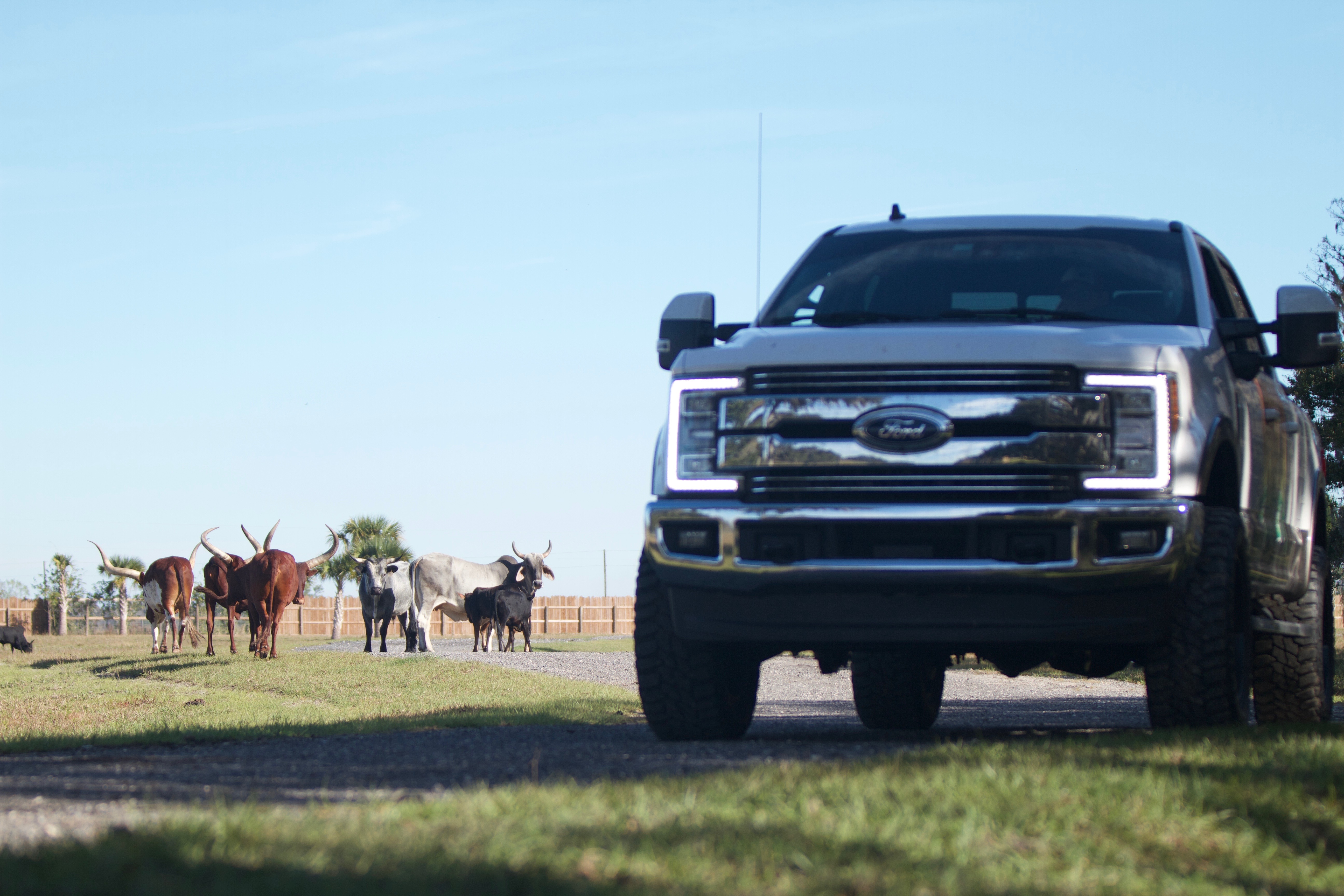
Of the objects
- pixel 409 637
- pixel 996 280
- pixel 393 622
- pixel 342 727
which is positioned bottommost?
pixel 393 622

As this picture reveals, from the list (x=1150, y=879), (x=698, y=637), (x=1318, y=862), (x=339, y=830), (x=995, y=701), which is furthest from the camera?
(x=995, y=701)

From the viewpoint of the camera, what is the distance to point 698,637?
618 cm

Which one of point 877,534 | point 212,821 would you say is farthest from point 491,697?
point 212,821

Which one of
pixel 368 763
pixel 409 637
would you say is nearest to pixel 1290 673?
pixel 368 763

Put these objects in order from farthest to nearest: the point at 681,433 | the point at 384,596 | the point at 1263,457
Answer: the point at 384,596, the point at 1263,457, the point at 681,433

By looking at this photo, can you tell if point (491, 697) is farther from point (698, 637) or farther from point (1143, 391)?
point (1143, 391)

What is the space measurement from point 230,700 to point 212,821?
50.4 ft

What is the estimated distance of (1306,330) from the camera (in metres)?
6.63

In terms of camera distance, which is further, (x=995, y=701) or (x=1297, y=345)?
(x=995, y=701)

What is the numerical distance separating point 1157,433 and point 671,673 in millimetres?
2381

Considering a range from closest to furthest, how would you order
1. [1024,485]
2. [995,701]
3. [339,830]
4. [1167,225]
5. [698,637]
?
[339,830], [1024,485], [698,637], [1167,225], [995,701]

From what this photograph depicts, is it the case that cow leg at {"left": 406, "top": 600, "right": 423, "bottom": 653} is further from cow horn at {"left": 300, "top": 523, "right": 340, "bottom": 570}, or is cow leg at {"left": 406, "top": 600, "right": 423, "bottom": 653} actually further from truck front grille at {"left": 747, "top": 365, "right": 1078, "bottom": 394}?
truck front grille at {"left": 747, "top": 365, "right": 1078, "bottom": 394}

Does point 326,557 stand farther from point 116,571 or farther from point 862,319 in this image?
point 862,319

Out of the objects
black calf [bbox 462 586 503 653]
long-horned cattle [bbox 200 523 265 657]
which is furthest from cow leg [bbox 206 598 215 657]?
black calf [bbox 462 586 503 653]
